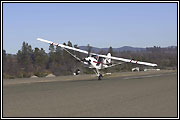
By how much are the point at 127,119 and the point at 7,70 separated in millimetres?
40637

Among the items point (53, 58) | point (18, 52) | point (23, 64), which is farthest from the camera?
point (53, 58)

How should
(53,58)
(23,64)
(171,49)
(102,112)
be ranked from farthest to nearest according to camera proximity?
(171,49) → (53,58) → (23,64) → (102,112)

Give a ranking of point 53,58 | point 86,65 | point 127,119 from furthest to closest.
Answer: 1. point 53,58
2. point 86,65
3. point 127,119

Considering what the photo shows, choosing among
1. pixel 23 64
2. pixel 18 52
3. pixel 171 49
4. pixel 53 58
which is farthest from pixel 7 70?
pixel 171 49

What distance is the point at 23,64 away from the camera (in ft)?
191

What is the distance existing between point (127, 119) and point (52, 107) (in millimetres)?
3278

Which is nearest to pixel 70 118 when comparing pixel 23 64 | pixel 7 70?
pixel 7 70

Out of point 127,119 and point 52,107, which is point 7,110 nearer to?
point 52,107

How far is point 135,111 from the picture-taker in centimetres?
916

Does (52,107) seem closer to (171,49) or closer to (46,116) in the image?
(46,116)

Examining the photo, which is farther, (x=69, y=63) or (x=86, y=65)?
Result: (x=69, y=63)

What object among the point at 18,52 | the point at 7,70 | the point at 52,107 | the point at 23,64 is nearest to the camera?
the point at 52,107

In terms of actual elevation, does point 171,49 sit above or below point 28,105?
above

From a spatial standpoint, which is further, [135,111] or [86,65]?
[86,65]
